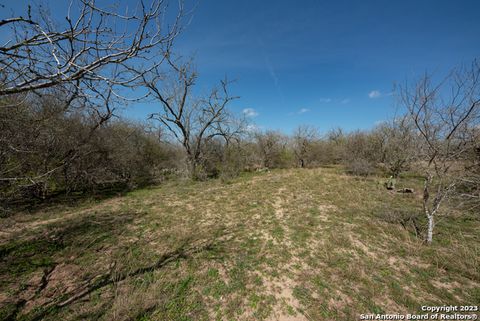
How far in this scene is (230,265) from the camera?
346 cm

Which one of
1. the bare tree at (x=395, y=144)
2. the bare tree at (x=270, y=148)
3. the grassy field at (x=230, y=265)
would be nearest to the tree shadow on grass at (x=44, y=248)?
the grassy field at (x=230, y=265)

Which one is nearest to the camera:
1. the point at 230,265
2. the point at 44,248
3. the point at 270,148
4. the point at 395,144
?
the point at 230,265

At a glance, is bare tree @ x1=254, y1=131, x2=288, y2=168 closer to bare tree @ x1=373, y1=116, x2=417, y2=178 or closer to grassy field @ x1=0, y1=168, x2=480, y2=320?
bare tree @ x1=373, y1=116, x2=417, y2=178

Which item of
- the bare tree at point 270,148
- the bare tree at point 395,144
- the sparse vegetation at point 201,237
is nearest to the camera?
the sparse vegetation at point 201,237

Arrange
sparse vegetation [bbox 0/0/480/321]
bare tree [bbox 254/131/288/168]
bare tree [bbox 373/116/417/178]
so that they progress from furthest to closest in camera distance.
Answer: bare tree [bbox 254/131/288/168] → bare tree [bbox 373/116/417/178] → sparse vegetation [bbox 0/0/480/321]

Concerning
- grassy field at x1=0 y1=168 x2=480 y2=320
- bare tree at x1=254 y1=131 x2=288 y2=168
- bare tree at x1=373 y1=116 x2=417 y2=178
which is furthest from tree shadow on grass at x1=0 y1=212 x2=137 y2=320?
bare tree at x1=254 y1=131 x2=288 y2=168

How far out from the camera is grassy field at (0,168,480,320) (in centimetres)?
259

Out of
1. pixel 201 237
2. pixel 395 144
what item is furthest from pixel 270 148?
pixel 201 237

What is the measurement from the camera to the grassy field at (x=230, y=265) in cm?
259

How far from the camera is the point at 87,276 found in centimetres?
320

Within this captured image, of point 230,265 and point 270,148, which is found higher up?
point 270,148

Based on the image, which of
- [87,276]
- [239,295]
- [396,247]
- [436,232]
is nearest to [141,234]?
[87,276]

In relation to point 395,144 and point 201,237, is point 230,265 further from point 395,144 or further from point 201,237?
point 395,144

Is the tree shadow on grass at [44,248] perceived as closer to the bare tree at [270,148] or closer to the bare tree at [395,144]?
the bare tree at [395,144]
